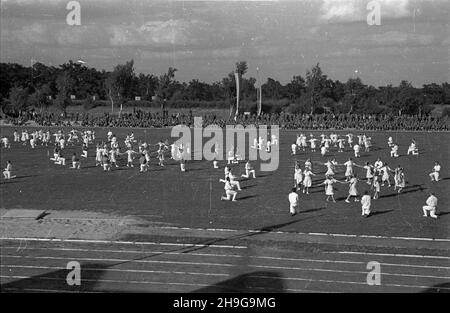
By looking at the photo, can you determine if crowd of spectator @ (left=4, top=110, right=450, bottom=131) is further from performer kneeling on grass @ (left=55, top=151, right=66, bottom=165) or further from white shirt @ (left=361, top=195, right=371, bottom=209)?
white shirt @ (left=361, top=195, right=371, bottom=209)

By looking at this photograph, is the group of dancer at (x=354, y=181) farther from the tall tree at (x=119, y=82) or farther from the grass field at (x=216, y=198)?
the tall tree at (x=119, y=82)

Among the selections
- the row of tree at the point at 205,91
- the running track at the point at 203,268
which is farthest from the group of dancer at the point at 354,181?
the row of tree at the point at 205,91

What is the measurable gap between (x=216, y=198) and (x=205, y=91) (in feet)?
242

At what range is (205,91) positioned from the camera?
97.7 meters

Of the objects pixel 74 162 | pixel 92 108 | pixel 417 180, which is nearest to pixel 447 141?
pixel 417 180

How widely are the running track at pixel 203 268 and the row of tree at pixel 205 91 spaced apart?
171 feet

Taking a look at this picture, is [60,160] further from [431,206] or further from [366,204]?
[431,206]

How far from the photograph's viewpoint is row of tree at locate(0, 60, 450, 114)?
75500 millimetres

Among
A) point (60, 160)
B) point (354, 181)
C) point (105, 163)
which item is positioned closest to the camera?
point (354, 181)

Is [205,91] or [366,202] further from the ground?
[205,91]

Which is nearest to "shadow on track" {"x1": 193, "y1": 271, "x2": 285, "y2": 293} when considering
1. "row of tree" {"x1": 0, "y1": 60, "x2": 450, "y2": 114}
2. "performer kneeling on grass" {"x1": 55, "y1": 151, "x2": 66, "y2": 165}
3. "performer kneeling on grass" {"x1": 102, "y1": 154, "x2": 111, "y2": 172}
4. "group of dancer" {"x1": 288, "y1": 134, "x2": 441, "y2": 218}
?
"group of dancer" {"x1": 288, "y1": 134, "x2": 441, "y2": 218}

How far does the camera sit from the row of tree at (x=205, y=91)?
7550cm

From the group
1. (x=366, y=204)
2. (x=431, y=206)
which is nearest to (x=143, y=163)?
(x=366, y=204)
